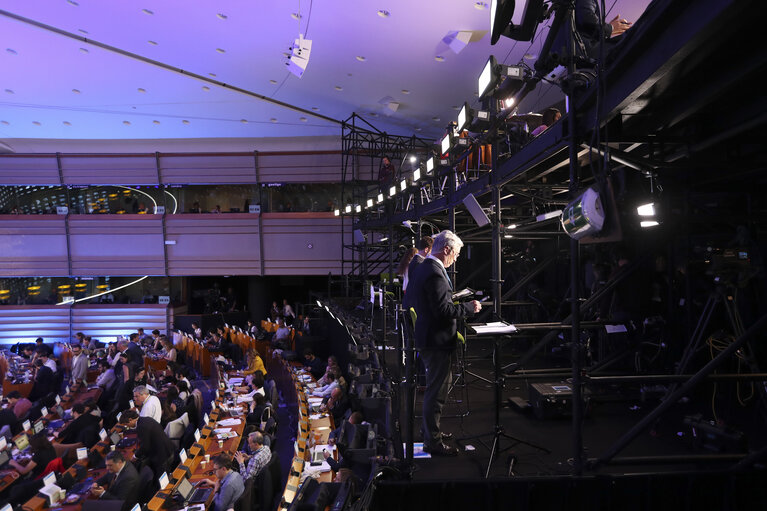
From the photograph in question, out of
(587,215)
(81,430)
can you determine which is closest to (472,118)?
(587,215)

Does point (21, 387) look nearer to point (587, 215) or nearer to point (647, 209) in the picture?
point (587, 215)

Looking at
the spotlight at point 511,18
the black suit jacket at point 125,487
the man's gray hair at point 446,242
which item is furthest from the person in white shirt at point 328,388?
the spotlight at point 511,18

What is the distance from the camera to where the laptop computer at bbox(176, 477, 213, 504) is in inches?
196

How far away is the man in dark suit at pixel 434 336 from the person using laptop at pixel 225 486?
A: 241 centimetres

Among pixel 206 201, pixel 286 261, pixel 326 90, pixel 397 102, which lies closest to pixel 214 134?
pixel 206 201

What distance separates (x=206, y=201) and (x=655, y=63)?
1814 cm

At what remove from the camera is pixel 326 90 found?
10781 mm

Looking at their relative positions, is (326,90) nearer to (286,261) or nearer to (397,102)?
(397,102)

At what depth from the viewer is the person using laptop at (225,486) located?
15.9 ft

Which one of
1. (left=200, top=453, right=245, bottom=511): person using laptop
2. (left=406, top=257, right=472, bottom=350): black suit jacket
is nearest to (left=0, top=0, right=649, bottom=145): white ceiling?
(left=406, top=257, right=472, bottom=350): black suit jacket

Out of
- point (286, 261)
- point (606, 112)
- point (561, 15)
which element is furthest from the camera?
point (286, 261)

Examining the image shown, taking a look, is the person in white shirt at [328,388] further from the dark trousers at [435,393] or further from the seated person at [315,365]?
the dark trousers at [435,393]

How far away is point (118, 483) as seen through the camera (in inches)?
200

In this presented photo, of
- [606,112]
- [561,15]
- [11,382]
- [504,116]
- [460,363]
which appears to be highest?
[561,15]
